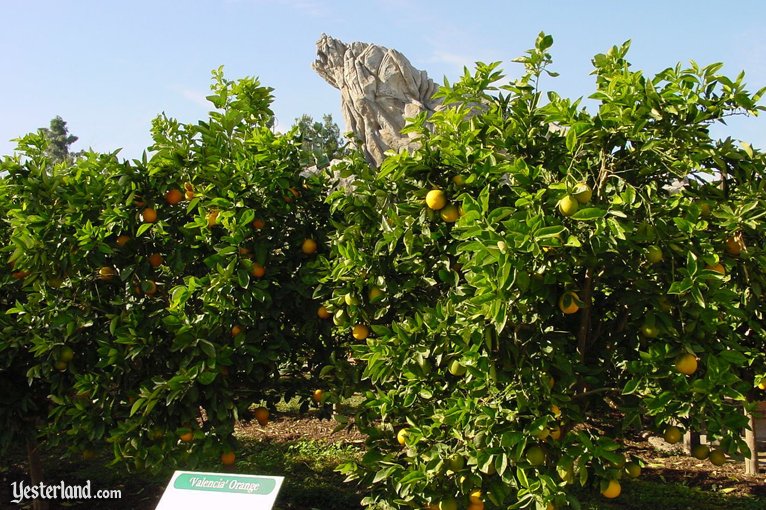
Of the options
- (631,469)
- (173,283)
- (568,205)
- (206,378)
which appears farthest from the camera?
(173,283)

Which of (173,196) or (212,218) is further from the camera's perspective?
(173,196)

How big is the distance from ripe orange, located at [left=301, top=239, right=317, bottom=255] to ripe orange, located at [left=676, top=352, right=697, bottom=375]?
1793mm

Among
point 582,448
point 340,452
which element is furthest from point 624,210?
point 340,452

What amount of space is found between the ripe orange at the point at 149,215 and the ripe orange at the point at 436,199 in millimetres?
1473

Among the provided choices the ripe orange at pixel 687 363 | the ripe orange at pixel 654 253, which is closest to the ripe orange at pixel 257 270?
the ripe orange at pixel 654 253

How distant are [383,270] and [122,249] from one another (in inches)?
56.0

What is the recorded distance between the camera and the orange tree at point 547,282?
254 cm

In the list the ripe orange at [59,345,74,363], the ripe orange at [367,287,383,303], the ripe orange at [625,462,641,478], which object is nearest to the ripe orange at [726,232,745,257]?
the ripe orange at [625,462,641,478]

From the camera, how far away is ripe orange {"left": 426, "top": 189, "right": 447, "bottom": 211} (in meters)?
2.96

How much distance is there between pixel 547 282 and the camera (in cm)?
253

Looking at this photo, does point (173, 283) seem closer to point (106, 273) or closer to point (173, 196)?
point (106, 273)

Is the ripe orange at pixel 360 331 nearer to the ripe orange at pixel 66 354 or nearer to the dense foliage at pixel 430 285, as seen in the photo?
the dense foliage at pixel 430 285

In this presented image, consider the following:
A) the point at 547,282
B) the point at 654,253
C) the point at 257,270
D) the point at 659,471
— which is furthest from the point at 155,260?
the point at 659,471

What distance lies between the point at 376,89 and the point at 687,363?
994 inches
